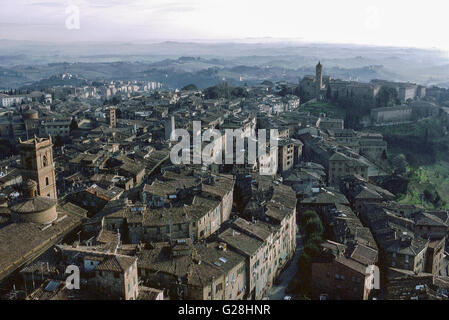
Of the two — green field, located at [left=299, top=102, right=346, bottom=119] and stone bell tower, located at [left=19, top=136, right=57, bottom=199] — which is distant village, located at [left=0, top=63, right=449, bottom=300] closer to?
stone bell tower, located at [left=19, top=136, right=57, bottom=199]

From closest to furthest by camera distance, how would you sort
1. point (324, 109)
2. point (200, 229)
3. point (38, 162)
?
point (200, 229), point (38, 162), point (324, 109)

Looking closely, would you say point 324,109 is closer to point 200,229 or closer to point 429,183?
point 429,183

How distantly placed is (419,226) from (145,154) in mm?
23143

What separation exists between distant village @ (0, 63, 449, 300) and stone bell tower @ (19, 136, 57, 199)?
68 mm

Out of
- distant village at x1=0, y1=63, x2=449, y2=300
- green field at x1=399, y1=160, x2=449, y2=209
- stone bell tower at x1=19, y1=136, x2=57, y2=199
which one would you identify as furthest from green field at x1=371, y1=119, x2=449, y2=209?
stone bell tower at x1=19, y1=136, x2=57, y2=199

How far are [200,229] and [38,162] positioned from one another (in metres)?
10.6

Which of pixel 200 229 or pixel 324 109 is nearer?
pixel 200 229

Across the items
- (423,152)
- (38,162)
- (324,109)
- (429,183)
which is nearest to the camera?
(38,162)

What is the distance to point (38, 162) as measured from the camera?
2650 centimetres

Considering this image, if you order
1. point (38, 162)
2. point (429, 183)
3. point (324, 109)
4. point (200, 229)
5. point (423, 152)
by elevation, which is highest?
point (38, 162)

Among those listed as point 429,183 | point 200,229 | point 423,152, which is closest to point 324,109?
point 423,152

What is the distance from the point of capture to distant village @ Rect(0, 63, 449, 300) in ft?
62.0
